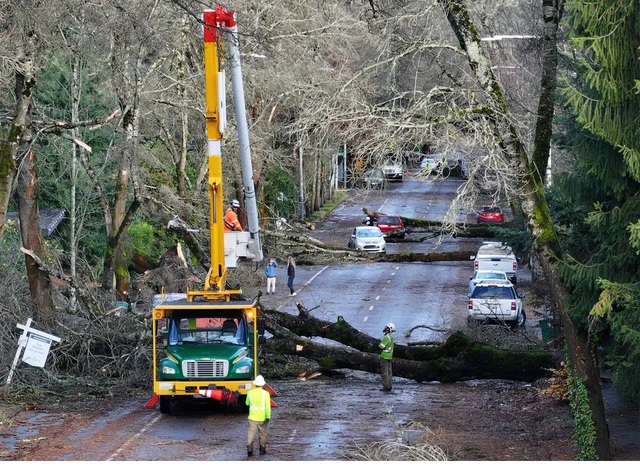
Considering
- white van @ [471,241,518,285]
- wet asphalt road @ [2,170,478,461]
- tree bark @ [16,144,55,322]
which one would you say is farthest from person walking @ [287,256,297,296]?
tree bark @ [16,144,55,322]

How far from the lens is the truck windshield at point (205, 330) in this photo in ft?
70.4

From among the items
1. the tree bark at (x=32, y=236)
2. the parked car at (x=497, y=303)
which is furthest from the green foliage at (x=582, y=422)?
the parked car at (x=497, y=303)

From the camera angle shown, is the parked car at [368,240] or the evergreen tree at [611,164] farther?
the parked car at [368,240]

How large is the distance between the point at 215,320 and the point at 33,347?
13.0 feet

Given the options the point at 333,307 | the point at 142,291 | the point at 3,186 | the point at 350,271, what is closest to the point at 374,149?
the point at 3,186

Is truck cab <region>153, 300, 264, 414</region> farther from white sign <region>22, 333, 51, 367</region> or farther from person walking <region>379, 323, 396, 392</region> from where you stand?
person walking <region>379, 323, 396, 392</region>

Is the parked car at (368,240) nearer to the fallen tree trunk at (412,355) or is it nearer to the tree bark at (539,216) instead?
the fallen tree trunk at (412,355)

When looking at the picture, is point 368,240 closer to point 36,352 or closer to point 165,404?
point 36,352

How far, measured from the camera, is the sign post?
22237mm

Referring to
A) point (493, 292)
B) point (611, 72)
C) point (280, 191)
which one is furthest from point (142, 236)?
point (611, 72)

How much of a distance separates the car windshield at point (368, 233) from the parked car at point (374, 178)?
31.9 meters

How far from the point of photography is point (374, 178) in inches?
787

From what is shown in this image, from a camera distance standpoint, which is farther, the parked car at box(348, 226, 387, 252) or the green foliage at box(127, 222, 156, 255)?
the parked car at box(348, 226, 387, 252)

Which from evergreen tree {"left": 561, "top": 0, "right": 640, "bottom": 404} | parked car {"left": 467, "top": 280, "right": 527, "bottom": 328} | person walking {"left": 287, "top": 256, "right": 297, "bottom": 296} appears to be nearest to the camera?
evergreen tree {"left": 561, "top": 0, "right": 640, "bottom": 404}
